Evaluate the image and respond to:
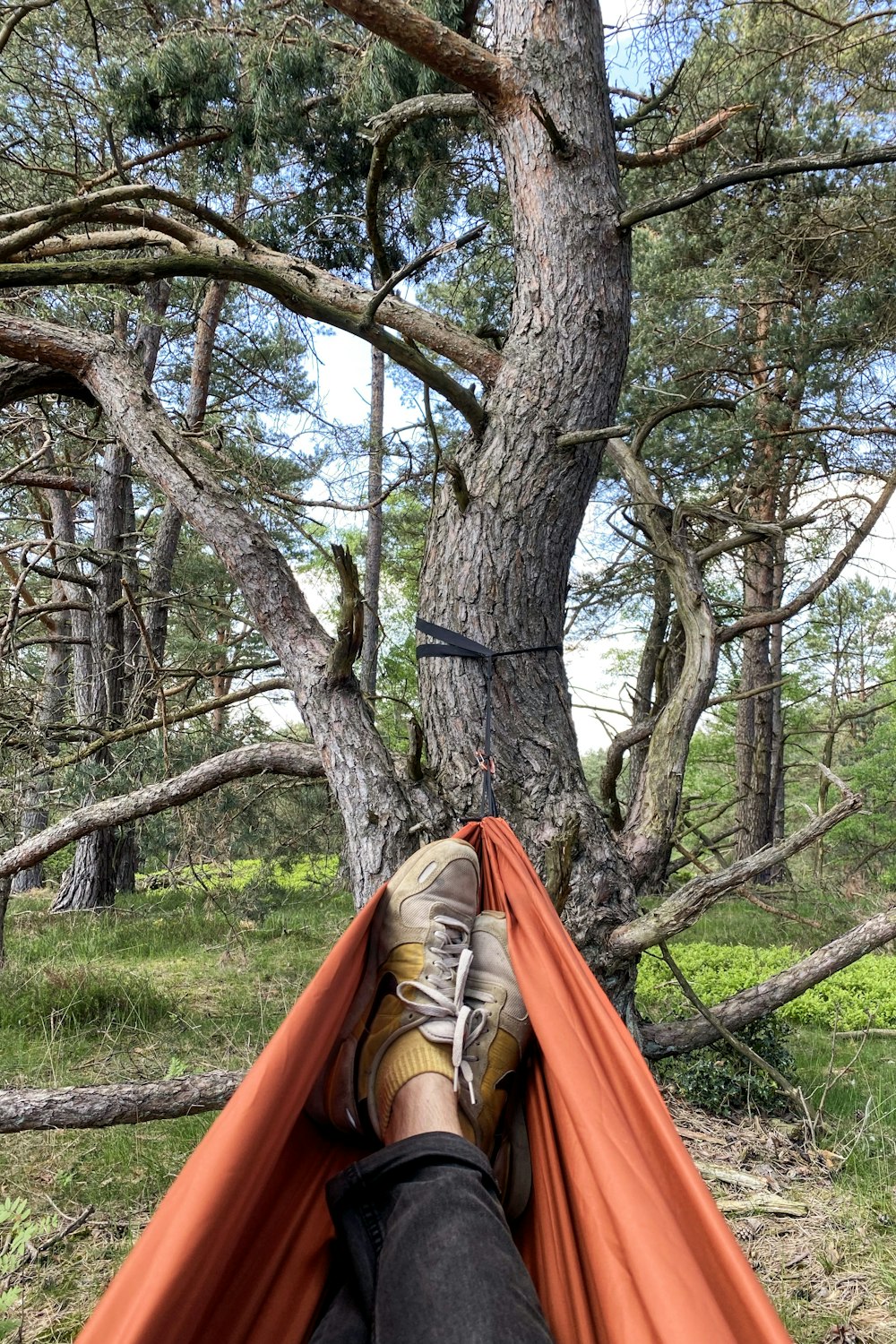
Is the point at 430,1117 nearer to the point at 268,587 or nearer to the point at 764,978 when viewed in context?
the point at 268,587

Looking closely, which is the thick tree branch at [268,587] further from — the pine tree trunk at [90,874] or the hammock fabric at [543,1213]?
the pine tree trunk at [90,874]

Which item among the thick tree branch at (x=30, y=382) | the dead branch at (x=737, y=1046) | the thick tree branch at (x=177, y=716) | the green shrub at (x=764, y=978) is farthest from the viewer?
the green shrub at (x=764, y=978)

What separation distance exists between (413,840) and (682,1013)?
2.25 meters

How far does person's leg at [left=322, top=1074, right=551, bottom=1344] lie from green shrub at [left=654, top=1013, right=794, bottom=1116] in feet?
5.91

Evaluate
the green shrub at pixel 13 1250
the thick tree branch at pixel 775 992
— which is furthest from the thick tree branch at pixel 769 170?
the green shrub at pixel 13 1250

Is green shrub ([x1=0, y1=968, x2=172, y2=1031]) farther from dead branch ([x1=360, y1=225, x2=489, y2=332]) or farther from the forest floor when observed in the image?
dead branch ([x1=360, y1=225, x2=489, y2=332])

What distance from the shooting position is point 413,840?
2.10 meters

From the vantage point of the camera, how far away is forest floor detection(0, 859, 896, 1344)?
5.83 ft

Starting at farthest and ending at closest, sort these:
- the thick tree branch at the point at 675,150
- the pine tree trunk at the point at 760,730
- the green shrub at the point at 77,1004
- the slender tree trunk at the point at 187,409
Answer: the pine tree trunk at the point at 760,730 → the slender tree trunk at the point at 187,409 → the green shrub at the point at 77,1004 → the thick tree branch at the point at 675,150

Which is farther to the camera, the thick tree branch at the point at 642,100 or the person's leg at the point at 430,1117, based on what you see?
the thick tree branch at the point at 642,100

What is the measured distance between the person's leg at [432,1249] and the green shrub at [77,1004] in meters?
2.48

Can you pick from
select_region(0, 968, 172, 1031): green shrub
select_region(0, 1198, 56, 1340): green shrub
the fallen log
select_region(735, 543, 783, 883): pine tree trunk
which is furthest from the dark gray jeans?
select_region(735, 543, 783, 883): pine tree trunk

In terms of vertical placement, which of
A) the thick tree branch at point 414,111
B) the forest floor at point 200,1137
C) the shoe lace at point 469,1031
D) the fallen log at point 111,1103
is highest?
the thick tree branch at point 414,111

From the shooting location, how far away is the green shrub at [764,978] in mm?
4105
